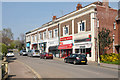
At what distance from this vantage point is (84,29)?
95.7ft

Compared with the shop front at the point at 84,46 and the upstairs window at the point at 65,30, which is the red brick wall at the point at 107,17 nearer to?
the shop front at the point at 84,46

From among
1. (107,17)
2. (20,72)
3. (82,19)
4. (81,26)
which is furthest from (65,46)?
(20,72)

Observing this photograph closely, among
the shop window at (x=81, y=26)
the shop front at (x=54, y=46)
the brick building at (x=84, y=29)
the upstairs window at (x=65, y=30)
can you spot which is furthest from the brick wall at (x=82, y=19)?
the shop front at (x=54, y=46)

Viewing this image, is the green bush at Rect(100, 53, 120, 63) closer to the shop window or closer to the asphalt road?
the shop window

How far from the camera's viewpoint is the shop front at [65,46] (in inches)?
1302

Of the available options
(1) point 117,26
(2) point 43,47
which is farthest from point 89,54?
(2) point 43,47

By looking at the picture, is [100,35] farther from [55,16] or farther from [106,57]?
[55,16]

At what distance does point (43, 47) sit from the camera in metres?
47.0

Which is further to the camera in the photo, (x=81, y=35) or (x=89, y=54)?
(x=81, y=35)

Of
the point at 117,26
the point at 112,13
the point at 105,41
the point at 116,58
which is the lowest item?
the point at 116,58

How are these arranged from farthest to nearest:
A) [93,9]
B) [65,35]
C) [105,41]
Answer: [65,35] → [93,9] → [105,41]

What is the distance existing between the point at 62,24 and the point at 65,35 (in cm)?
310

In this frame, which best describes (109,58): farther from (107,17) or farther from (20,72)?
(20,72)

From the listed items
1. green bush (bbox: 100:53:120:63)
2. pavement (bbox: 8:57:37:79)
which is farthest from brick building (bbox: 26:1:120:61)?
pavement (bbox: 8:57:37:79)
